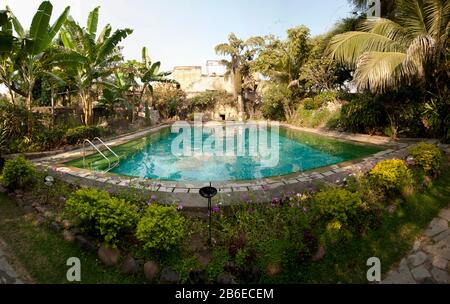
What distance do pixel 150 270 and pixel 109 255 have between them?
766 millimetres

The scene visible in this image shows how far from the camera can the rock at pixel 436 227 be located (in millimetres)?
4824

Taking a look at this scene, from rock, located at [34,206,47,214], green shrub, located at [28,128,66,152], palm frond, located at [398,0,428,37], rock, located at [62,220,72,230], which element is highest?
palm frond, located at [398,0,428,37]

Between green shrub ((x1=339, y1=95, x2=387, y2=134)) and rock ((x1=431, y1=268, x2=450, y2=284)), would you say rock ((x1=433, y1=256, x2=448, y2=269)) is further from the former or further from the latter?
green shrub ((x1=339, y1=95, x2=387, y2=134))

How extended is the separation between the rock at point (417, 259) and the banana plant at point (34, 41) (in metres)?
11.9

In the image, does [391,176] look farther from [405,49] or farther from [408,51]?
[405,49]

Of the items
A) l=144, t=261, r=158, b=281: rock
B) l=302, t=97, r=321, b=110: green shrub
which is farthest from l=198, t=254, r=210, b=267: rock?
l=302, t=97, r=321, b=110: green shrub

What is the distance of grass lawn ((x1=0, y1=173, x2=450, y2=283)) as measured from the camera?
3.82m

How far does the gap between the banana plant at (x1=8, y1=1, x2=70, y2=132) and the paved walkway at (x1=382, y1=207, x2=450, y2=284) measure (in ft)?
38.8

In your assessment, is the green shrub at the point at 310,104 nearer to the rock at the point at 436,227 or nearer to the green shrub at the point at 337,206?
the rock at the point at 436,227

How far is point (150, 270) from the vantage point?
3779 mm

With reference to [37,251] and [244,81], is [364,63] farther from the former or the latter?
[244,81]

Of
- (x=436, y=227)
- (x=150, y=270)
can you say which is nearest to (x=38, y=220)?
(x=150, y=270)

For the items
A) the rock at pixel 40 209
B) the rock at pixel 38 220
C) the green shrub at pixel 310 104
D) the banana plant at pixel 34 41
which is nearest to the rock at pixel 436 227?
the rock at pixel 38 220
